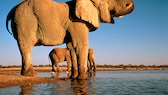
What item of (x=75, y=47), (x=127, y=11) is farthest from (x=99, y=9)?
(x=75, y=47)

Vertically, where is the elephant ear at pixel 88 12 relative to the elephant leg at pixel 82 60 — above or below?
above

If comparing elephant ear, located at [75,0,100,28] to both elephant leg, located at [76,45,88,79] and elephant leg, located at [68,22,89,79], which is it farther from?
elephant leg, located at [76,45,88,79]

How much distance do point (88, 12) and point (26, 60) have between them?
3366mm

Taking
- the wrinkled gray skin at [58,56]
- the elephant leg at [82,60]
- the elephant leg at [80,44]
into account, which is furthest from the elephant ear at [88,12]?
the wrinkled gray skin at [58,56]

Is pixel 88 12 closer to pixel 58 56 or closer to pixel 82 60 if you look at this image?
pixel 82 60

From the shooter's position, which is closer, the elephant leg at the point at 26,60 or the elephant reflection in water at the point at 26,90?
the elephant reflection in water at the point at 26,90

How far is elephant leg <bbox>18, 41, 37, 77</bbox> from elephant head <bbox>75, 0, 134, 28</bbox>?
2597 mm

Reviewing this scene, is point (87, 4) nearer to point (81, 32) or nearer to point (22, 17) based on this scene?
point (81, 32)

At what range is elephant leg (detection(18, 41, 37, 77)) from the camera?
12273mm

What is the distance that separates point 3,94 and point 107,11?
7744 mm

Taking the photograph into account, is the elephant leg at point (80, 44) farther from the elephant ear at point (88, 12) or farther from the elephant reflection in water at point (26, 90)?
the elephant reflection in water at point (26, 90)

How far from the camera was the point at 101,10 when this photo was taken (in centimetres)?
1302

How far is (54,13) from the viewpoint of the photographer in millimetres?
12516

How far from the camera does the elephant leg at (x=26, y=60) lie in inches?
483
